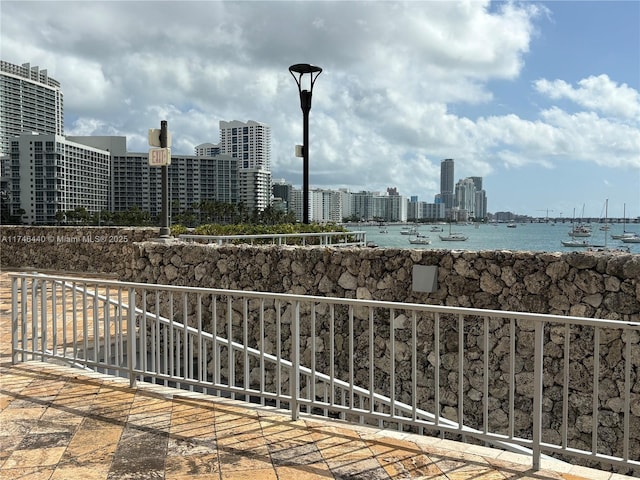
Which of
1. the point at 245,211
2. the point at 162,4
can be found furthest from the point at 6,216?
the point at 162,4

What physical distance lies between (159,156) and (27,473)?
971 cm

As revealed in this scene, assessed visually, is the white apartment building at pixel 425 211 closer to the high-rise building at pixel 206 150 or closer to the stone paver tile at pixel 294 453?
the high-rise building at pixel 206 150

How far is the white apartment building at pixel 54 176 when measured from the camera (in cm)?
6531

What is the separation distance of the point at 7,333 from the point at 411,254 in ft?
20.7

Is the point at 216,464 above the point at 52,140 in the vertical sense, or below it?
below

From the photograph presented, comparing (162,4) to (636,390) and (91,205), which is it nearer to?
(636,390)

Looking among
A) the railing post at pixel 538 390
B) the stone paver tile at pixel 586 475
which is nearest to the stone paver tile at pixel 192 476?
the railing post at pixel 538 390

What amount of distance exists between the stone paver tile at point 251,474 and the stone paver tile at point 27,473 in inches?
42.1

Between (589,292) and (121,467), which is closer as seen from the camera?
(121,467)

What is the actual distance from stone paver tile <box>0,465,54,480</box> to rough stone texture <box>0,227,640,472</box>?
368 centimetres

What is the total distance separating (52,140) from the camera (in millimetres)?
66312

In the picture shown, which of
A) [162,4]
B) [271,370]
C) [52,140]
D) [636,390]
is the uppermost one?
[52,140]

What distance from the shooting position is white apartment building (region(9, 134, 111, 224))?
65312 millimetres

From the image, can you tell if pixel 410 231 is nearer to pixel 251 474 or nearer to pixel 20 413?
pixel 20 413
